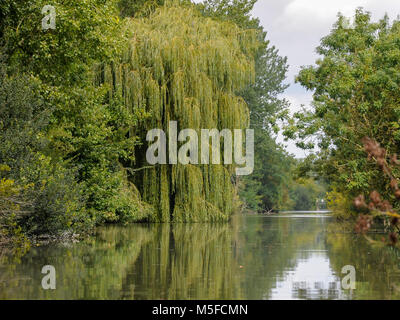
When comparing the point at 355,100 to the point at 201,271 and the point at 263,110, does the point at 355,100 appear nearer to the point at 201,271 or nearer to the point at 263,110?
the point at 201,271

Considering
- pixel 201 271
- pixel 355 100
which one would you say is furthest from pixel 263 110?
pixel 201 271

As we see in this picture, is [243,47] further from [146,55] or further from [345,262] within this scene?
[345,262]

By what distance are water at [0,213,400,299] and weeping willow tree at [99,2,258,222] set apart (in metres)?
9.83

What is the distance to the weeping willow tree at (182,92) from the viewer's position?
984 inches

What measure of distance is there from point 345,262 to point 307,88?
59.3 feet

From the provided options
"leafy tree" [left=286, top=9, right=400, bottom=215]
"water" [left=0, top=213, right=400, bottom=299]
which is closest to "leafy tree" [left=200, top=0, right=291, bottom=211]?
"leafy tree" [left=286, top=9, right=400, bottom=215]

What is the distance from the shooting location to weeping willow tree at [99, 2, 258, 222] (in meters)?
25.0

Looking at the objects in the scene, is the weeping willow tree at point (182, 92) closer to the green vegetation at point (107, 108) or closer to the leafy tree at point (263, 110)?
the green vegetation at point (107, 108)

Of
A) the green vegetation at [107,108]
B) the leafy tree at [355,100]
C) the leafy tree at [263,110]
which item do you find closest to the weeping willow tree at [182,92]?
the green vegetation at [107,108]

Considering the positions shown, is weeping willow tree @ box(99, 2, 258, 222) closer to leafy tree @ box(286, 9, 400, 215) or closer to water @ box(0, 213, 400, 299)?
leafy tree @ box(286, 9, 400, 215)

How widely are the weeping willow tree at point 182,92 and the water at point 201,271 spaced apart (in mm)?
9826

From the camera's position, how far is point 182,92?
25.2 m

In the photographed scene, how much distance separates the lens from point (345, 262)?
11453 mm
